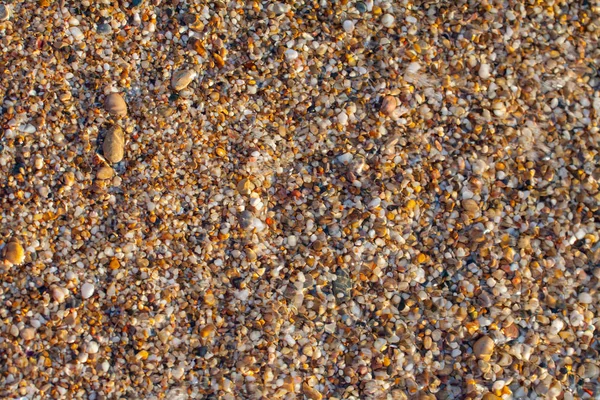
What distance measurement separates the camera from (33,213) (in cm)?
244

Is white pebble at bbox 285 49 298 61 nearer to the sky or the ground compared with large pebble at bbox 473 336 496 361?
nearer to the sky

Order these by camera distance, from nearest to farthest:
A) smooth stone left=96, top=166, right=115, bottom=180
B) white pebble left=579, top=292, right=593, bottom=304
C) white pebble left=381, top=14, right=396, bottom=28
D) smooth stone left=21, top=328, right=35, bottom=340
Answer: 1. smooth stone left=21, top=328, right=35, bottom=340
2. smooth stone left=96, top=166, right=115, bottom=180
3. white pebble left=579, top=292, right=593, bottom=304
4. white pebble left=381, top=14, right=396, bottom=28

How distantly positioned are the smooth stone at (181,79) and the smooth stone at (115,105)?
0.22m

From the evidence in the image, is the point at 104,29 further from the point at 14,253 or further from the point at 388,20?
the point at 388,20

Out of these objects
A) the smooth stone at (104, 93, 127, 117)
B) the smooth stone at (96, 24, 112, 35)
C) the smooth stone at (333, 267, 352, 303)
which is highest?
the smooth stone at (96, 24, 112, 35)

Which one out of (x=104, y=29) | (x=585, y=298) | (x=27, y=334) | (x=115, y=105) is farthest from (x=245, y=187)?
(x=585, y=298)

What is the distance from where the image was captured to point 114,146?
2.48 metres

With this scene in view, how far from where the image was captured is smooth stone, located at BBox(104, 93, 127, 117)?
8.23 feet

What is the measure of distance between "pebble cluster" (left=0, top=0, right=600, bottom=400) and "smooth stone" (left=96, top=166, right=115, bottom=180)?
1 cm

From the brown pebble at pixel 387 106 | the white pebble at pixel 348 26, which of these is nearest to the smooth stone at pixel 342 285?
the brown pebble at pixel 387 106

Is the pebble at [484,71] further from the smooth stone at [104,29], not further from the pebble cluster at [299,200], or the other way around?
the smooth stone at [104,29]

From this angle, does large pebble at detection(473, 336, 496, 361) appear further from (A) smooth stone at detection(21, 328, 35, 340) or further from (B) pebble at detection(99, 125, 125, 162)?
(A) smooth stone at detection(21, 328, 35, 340)

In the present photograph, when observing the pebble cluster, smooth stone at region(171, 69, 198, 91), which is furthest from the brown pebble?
smooth stone at region(171, 69, 198, 91)

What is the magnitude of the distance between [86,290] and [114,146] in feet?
1.93
